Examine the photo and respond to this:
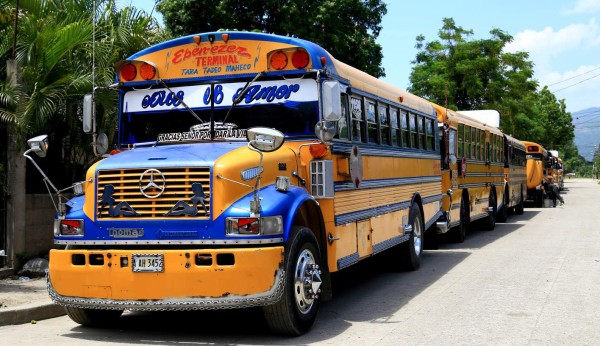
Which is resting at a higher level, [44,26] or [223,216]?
[44,26]

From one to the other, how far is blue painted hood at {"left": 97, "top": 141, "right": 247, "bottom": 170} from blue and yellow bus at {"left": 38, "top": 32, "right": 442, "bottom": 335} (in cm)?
2

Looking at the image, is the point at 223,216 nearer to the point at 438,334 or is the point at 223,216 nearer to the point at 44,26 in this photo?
the point at 438,334

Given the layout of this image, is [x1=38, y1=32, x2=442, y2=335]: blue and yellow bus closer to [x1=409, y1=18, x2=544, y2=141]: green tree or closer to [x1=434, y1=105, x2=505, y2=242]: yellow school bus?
[x1=434, y1=105, x2=505, y2=242]: yellow school bus

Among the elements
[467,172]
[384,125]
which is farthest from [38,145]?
[467,172]

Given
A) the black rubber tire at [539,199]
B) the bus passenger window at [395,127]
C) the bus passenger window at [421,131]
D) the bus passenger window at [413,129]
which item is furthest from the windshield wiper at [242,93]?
the black rubber tire at [539,199]

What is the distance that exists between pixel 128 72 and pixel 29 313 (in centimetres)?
276

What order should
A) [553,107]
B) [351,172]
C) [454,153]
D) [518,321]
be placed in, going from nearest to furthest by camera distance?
[518,321]
[351,172]
[454,153]
[553,107]

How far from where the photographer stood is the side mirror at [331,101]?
673cm

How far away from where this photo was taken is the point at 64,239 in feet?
21.2

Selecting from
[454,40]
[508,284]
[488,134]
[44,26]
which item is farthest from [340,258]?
[454,40]

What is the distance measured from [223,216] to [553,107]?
78.6 metres

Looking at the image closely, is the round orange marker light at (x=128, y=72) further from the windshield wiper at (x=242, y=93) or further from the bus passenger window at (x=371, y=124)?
the bus passenger window at (x=371, y=124)

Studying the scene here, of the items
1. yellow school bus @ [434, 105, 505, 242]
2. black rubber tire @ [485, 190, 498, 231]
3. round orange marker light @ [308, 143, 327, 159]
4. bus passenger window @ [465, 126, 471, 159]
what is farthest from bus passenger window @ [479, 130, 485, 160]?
round orange marker light @ [308, 143, 327, 159]

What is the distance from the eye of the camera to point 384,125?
31.9 feet
